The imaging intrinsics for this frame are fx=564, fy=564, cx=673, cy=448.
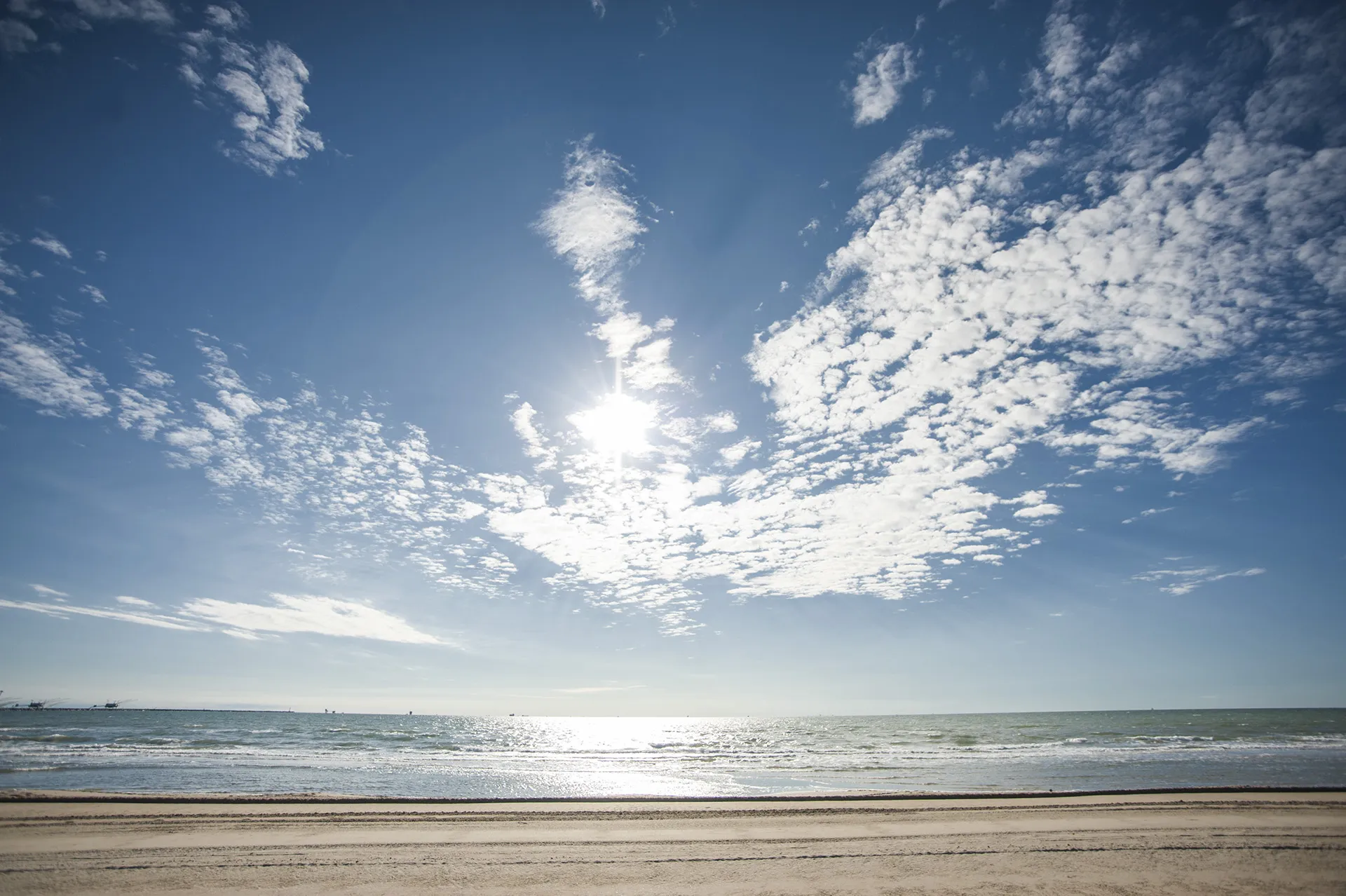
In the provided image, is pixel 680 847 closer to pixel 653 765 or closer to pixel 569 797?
pixel 569 797

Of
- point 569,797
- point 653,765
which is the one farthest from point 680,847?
point 653,765

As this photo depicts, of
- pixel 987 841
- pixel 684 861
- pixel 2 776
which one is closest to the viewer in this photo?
pixel 684 861

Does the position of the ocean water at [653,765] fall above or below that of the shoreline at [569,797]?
below

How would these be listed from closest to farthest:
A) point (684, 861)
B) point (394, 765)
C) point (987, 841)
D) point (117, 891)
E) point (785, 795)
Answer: point (117, 891)
point (684, 861)
point (987, 841)
point (785, 795)
point (394, 765)

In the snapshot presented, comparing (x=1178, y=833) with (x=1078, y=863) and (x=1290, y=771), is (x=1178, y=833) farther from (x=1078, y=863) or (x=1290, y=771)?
(x=1290, y=771)

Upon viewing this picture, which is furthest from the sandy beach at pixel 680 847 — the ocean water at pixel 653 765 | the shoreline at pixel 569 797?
the ocean water at pixel 653 765

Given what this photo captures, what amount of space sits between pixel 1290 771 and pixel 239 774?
48.0 metres

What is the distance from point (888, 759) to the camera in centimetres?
3394

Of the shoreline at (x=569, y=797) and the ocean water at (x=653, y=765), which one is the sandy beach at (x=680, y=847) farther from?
the ocean water at (x=653, y=765)

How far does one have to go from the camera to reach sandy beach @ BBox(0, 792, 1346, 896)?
9.93 m

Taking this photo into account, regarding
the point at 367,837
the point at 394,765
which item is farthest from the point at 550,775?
the point at 367,837

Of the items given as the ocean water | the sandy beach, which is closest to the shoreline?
the sandy beach

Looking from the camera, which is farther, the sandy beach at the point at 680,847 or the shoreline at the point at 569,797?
the shoreline at the point at 569,797

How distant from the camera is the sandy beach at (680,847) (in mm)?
9930
